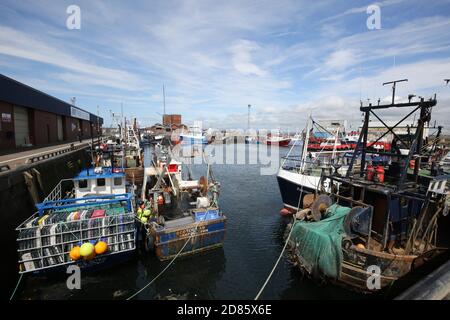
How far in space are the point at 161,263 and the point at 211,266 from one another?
2.69 meters

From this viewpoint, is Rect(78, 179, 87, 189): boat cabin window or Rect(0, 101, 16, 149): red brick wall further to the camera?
Rect(0, 101, 16, 149): red brick wall

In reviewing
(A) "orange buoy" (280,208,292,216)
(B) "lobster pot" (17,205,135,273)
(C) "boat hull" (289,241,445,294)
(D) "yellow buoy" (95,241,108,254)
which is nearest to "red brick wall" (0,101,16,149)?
(B) "lobster pot" (17,205,135,273)

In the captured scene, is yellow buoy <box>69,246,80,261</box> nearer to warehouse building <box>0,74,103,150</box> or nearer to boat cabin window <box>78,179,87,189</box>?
boat cabin window <box>78,179,87,189</box>

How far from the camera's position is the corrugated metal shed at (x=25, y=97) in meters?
25.0

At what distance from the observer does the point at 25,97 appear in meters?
29.2

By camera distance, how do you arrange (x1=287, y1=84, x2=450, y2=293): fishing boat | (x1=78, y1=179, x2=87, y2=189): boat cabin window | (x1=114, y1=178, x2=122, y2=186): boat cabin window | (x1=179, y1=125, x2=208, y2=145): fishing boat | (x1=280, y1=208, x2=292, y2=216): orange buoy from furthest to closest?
(x1=179, y1=125, x2=208, y2=145): fishing boat
(x1=280, y1=208, x2=292, y2=216): orange buoy
(x1=114, y1=178, x2=122, y2=186): boat cabin window
(x1=78, y1=179, x2=87, y2=189): boat cabin window
(x1=287, y1=84, x2=450, y2=293): fishing boat

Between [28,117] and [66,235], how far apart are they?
28543 millimetres

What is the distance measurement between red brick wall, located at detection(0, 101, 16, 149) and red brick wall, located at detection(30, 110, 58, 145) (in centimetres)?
527

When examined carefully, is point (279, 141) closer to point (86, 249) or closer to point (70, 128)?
point (70, 128)

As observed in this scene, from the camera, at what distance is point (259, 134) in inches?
5330

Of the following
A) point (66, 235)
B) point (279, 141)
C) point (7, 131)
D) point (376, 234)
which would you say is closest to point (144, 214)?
point (66, 235)

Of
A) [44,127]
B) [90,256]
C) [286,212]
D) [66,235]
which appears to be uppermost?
[44,127]

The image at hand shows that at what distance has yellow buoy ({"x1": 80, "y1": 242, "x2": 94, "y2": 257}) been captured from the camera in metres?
10.3

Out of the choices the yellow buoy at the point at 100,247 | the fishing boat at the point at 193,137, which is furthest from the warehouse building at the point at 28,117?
the fishing boat at the point at 193,137
